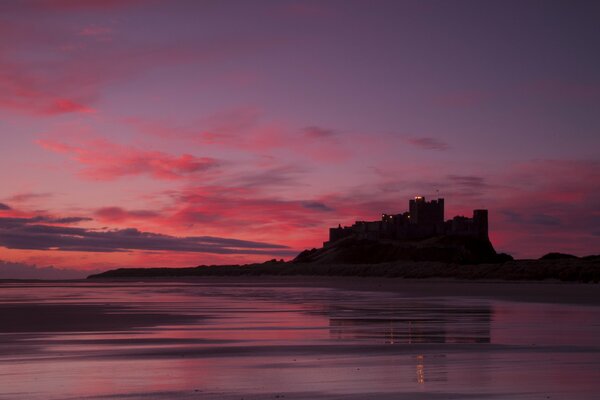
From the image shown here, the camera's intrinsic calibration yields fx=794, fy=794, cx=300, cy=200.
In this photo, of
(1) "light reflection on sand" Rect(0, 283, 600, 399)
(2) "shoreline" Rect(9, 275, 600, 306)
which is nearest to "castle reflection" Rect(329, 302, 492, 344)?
(1) "light reflection on sand" Rect(0, 283, 600, 399)

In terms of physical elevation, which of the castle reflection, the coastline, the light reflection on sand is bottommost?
the light reflection on sand

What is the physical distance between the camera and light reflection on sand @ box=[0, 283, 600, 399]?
11.0 meters

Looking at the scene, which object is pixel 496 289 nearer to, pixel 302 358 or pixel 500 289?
pixel 500 289

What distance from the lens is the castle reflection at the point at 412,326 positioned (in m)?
18.6

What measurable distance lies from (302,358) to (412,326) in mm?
8254

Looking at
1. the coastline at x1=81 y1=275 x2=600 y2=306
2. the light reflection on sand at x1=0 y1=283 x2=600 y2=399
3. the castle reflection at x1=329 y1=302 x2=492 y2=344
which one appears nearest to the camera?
the light reflection on sand at x1=0 y1=283 x2=600 y2=399

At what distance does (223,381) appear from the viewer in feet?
38.8

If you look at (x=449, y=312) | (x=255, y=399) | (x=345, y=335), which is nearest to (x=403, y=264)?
(x=449, y=312)

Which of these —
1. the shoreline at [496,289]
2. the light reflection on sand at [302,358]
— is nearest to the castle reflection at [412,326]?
the light reflection on sand at [302,358]

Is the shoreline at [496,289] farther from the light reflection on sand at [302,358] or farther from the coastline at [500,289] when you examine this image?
the light reflection on sand at [302,358]

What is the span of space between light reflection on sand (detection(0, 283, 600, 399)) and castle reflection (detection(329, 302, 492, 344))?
0.05 meters

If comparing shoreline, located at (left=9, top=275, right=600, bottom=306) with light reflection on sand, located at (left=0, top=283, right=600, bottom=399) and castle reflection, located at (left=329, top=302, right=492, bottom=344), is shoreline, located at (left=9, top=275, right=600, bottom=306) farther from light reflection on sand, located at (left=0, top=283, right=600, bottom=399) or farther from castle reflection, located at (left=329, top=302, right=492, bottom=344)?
light reflection on sand, located at (left=0, top=283, right=600, bottom=399)

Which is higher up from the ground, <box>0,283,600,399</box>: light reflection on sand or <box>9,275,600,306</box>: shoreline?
<box>9,275,600,306</box>: shoreline

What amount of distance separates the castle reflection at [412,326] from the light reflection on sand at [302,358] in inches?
2.1
